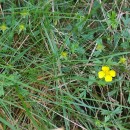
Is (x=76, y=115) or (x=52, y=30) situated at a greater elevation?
(x=52, y=30)

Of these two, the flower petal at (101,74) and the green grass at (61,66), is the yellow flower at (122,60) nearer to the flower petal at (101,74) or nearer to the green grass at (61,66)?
the green grass at (61,66)

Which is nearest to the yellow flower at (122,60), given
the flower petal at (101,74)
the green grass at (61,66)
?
the green grass at (61,66)

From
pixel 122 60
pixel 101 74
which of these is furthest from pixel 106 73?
pixel 122 60

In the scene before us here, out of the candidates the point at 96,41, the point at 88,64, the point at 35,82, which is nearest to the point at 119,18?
the point at 96,41

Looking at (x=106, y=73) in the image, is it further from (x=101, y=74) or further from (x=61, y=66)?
(x=61, y=66)

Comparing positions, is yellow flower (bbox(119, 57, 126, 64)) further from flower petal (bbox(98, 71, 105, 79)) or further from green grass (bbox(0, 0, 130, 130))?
flower petal (bbox(98, 71, 105, 79))

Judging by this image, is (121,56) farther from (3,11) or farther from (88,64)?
(3,11)

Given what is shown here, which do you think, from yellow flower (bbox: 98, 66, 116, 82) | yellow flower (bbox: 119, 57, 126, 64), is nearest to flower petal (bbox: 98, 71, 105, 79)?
yellow flower (bbox: 98, 66, 116, 82)

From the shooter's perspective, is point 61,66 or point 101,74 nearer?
point 101,74

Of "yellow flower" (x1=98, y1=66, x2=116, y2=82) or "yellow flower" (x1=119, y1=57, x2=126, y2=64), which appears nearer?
"yellow flower" (x1=98, y1=66, x2=116, y2=82)
